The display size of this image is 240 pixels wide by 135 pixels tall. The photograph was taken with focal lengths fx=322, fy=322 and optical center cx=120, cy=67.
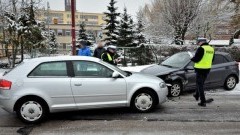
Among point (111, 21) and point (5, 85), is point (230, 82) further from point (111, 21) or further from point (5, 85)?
point (111, 21)

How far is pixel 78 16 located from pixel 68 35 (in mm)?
27499

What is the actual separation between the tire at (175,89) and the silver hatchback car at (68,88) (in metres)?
2.06

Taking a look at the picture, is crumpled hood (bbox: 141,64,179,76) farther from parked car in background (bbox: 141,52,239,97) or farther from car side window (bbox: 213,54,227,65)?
car side window (bbox: 213,54,227,65)

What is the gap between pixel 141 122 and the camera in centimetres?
680

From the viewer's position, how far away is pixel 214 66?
33.9ft

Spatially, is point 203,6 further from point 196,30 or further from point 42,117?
point 42,117

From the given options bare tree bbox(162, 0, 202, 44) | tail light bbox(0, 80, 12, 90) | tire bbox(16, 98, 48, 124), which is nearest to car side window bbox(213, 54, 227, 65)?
tire bbox(16, 98, 48, 124)

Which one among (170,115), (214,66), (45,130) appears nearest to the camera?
(45,130)

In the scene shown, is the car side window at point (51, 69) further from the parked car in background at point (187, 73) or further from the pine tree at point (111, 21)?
the pine tree at point (111, 21)

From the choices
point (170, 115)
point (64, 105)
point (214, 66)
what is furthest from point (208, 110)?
point (64, 105)

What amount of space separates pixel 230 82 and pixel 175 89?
7.48 ft

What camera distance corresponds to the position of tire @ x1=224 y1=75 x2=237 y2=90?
34.8ft

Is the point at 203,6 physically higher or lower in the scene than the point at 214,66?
higher

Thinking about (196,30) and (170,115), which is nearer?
(170,115)
